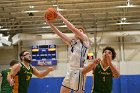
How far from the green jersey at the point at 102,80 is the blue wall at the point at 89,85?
26.8 feet

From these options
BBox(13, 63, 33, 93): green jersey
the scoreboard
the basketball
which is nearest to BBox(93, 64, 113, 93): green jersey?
the basketball

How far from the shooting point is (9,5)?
10320 mm

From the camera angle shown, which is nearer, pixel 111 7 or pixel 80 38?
pixel 80 38

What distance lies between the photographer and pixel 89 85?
12570 millimetres

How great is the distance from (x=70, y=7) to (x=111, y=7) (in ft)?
5.27

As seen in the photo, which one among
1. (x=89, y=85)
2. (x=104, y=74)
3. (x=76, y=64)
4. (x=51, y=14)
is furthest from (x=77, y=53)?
(x=89, y=85)

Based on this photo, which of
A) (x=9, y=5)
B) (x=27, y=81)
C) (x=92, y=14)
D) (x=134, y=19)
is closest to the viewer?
(x=27, y=81)

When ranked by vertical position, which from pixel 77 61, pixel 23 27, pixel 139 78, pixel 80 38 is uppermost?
pixel 23 27

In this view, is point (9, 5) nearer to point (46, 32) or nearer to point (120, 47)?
point (46, 32)

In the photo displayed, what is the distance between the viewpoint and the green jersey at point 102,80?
173 inches

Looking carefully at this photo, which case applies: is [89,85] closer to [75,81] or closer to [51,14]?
[75,81]

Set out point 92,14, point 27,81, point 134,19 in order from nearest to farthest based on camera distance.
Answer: point 27,81 < point 92,14 < point 134,19

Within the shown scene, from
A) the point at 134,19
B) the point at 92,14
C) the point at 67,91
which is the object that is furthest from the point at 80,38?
the point at 134,19

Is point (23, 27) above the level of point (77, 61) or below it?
above
